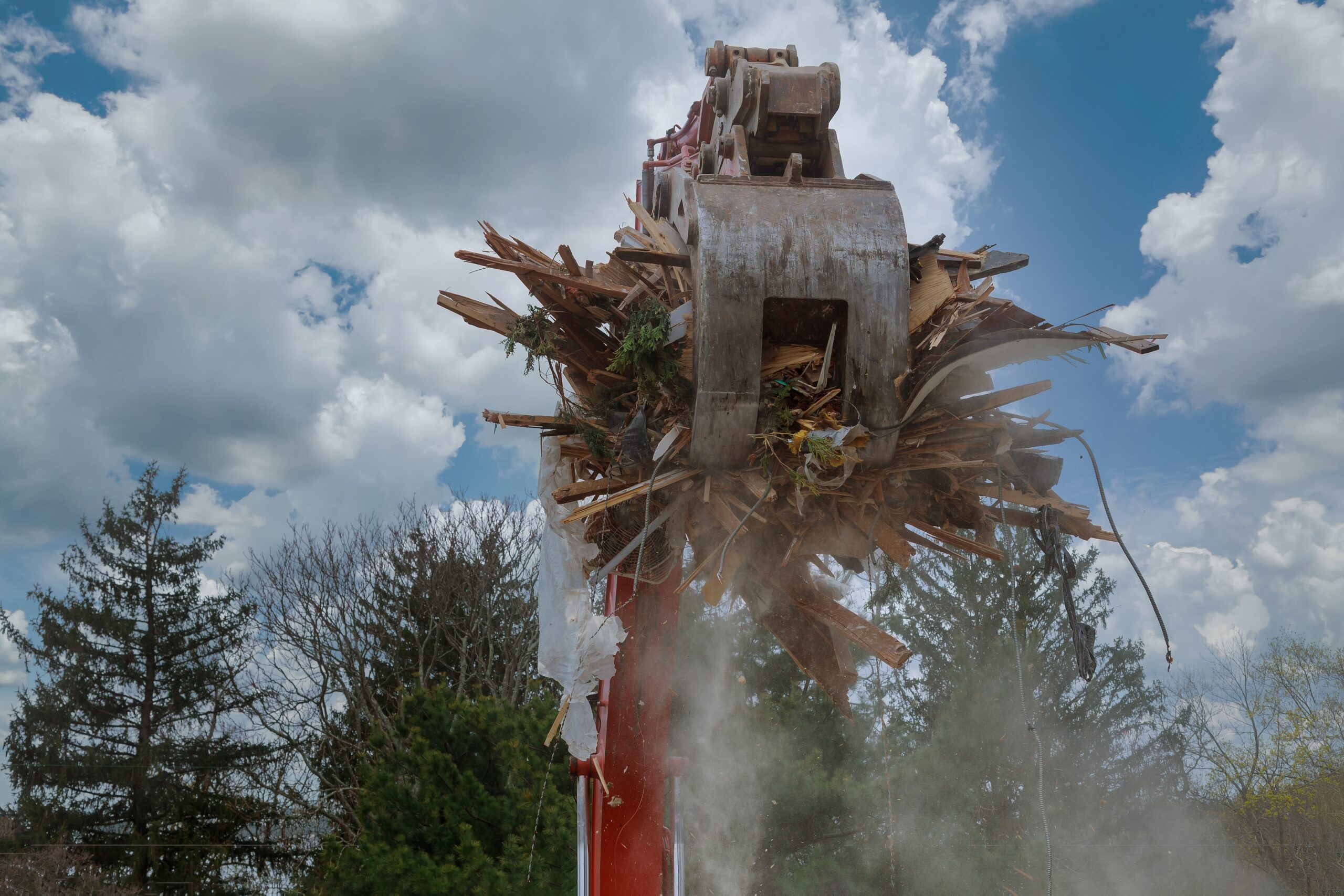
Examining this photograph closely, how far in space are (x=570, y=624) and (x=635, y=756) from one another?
2.16ft

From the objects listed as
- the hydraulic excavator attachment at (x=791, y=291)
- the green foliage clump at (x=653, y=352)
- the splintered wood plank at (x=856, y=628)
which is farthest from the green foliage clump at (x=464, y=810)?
the hydraulic excavator attachment at (x=791, y=291)

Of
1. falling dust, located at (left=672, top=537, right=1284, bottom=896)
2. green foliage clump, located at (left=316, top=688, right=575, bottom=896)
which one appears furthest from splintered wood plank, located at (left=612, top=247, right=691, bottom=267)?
green foliage clump, located at (left=316, top=688, right=575, bottom=896)

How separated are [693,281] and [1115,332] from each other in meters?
1.55

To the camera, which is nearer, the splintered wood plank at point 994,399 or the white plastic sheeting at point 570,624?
the splintered wood plank at point 994,399

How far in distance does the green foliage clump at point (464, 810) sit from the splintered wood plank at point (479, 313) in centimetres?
566

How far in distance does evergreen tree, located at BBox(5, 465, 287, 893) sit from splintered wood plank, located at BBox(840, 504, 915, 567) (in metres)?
16.6

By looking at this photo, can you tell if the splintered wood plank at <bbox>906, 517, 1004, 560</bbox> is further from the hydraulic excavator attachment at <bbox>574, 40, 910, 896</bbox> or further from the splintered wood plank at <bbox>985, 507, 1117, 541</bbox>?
the hydraulic excavator attachment at <bbox>574, 40, 910, 896</bbox>

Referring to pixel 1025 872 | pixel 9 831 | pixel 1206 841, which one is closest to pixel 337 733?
pixel 9 831

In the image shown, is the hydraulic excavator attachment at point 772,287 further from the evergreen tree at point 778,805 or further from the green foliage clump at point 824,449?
the evergreen tree at point 778,805

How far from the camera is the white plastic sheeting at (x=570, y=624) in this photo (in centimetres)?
410

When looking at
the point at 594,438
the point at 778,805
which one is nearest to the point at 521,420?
the point at 594,438

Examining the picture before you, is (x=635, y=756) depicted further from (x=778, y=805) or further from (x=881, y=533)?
(x=778, y=805)

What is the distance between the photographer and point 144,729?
18781mm

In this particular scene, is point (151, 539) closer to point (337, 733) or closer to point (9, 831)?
point (9, 831)
